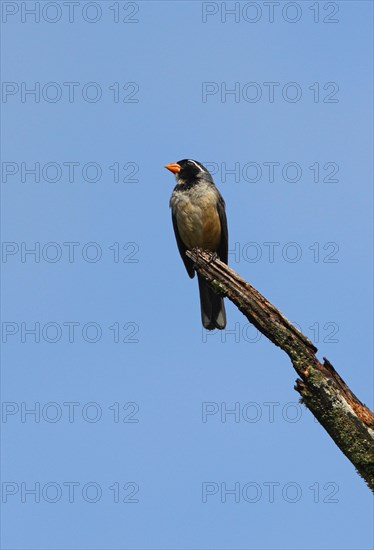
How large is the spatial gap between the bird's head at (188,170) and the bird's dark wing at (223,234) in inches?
14.8

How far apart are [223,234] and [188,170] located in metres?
0.85

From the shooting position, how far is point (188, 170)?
32.2 ft

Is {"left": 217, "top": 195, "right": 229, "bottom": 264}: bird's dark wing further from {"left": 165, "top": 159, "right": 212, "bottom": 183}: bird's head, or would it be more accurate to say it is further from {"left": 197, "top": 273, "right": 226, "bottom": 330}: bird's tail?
{"left": 197, "top": 273, "right": 226, "bottom": 330}: bird's tail

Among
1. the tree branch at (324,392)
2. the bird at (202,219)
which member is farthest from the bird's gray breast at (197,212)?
the tree branch at (324,392)

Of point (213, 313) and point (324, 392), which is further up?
point (213, 313)

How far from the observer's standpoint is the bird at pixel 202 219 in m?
9.36

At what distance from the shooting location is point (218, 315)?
9.38m

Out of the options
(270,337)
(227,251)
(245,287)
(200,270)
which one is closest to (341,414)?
(270,337)

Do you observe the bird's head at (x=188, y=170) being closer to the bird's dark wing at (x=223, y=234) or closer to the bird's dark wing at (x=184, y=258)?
the bird's dark wing at (x=223, y=234)

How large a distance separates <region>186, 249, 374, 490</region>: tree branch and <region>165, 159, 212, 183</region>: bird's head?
4.16 meters

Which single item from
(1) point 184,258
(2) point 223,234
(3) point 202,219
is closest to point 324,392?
(3) point 202,219

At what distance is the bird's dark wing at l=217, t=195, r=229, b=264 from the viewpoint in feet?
Result: 31.2

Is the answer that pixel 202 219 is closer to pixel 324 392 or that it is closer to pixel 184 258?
pixel 184 258

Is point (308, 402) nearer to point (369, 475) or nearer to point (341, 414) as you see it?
point (341, 414)
